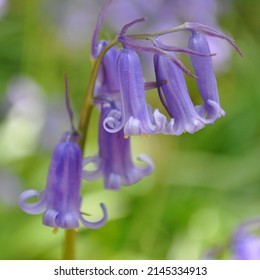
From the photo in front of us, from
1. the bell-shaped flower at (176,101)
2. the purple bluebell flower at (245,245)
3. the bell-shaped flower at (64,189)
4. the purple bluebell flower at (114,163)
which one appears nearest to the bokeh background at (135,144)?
the purple bluebell flower at (245,245)

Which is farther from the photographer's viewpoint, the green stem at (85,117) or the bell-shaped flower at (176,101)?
the green stem at (85,117)

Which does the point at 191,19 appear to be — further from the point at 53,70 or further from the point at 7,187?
the point at 7,187

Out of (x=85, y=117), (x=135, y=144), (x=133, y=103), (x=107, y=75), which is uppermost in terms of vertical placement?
(x=135, y=144)

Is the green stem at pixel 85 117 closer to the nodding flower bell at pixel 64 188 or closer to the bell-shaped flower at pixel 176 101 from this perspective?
the nodding flower bell at pixel 64 188

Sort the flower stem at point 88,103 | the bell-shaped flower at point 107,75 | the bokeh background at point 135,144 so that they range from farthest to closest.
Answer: the bokeh background at point 135,144, the bell-shaped flower at point 107,75, the flower stem at point 88,103

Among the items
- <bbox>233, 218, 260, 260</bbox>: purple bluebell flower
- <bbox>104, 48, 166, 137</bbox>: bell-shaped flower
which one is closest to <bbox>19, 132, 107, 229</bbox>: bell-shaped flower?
<bbox>104, 48, 166, 137</bbox>: bell-shaped flower

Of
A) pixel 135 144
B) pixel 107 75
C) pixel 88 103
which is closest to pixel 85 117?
pixel 88 103

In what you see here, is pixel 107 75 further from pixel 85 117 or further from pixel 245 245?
pixel 245 245
